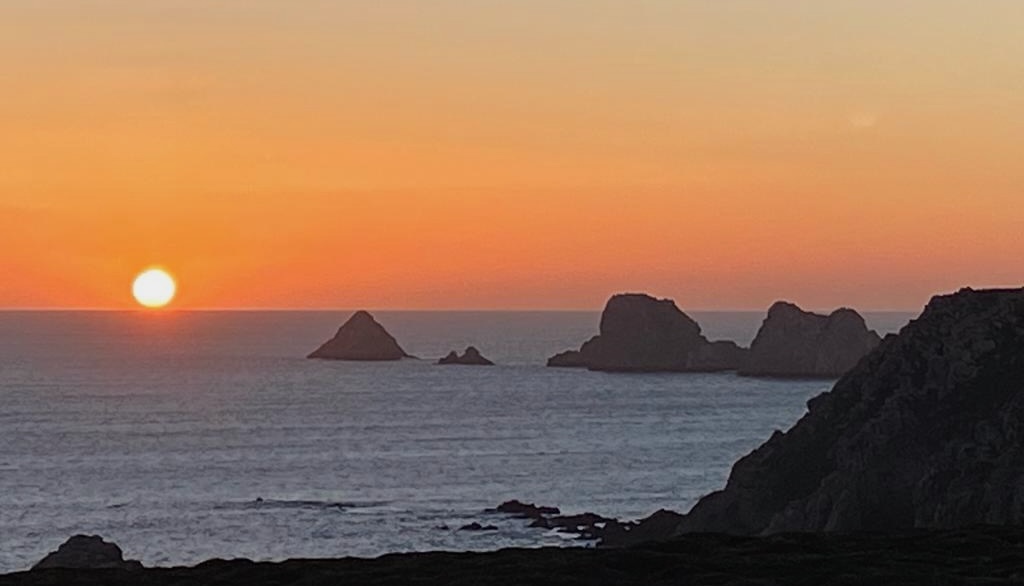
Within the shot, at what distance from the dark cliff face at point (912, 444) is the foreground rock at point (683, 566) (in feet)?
105

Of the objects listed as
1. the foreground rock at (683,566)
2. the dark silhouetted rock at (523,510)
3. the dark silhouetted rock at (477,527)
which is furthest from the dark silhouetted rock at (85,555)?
the dark silhouetted rock at (523,510)

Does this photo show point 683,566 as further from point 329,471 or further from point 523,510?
point 329,471

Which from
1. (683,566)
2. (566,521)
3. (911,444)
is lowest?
(566,521)

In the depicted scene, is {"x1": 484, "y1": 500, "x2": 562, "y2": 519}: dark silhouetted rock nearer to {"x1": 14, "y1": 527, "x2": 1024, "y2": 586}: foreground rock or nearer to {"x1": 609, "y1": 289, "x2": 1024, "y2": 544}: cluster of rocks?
{"x1": 609, "y1": 289, "x2": 1024, "y2": 544}: cluster of rocks

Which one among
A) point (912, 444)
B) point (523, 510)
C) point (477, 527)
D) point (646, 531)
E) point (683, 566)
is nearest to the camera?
point (683, 566)

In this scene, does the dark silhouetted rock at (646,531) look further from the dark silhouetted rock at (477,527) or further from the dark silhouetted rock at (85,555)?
the dark silhouetted rock at (85,555)

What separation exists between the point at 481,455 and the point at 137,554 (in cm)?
5606

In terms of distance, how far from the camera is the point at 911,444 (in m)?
62.2

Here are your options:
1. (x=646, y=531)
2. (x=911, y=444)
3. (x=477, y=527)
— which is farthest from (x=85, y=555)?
(x=477, y=527)

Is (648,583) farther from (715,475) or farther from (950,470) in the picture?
(715,475)

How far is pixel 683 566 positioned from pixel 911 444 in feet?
145

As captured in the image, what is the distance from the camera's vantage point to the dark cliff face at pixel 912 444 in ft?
187

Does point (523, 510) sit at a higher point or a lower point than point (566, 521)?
higher

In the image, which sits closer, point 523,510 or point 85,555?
point 85,555
